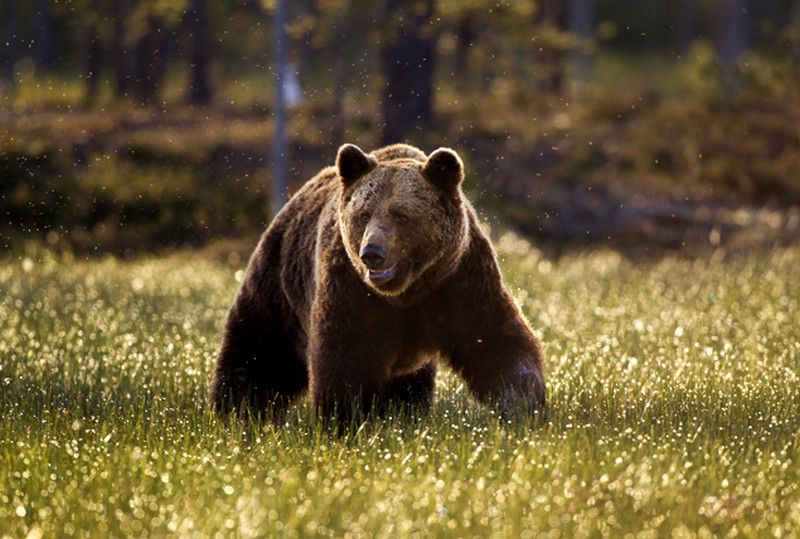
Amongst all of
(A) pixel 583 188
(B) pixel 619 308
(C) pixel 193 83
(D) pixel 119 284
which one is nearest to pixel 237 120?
(C) pixel 193 83

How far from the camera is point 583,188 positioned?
21500 millimetres

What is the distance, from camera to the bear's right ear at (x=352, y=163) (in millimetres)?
6012

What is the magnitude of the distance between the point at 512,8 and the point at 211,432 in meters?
15.6

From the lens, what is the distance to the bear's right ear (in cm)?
601

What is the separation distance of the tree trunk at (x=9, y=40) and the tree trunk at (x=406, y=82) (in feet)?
48.2

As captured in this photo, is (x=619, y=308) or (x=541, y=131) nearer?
(x=619, y=308)

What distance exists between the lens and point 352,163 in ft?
19.8

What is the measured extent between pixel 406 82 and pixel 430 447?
14.7m

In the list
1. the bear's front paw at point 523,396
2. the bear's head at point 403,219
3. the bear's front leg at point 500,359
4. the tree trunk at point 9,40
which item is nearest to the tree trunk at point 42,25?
the tree trunk at point 9,40

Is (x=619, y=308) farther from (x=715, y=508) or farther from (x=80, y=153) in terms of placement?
(x=80, y=153)

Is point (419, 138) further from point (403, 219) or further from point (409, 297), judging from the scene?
point (403, 219)

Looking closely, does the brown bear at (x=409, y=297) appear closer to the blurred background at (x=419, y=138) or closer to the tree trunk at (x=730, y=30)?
the blurred background at (x=419, y=138)

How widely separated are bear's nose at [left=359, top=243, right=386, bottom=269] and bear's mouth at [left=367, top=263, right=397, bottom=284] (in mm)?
74

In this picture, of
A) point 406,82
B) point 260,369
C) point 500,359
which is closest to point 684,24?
point 406,82
